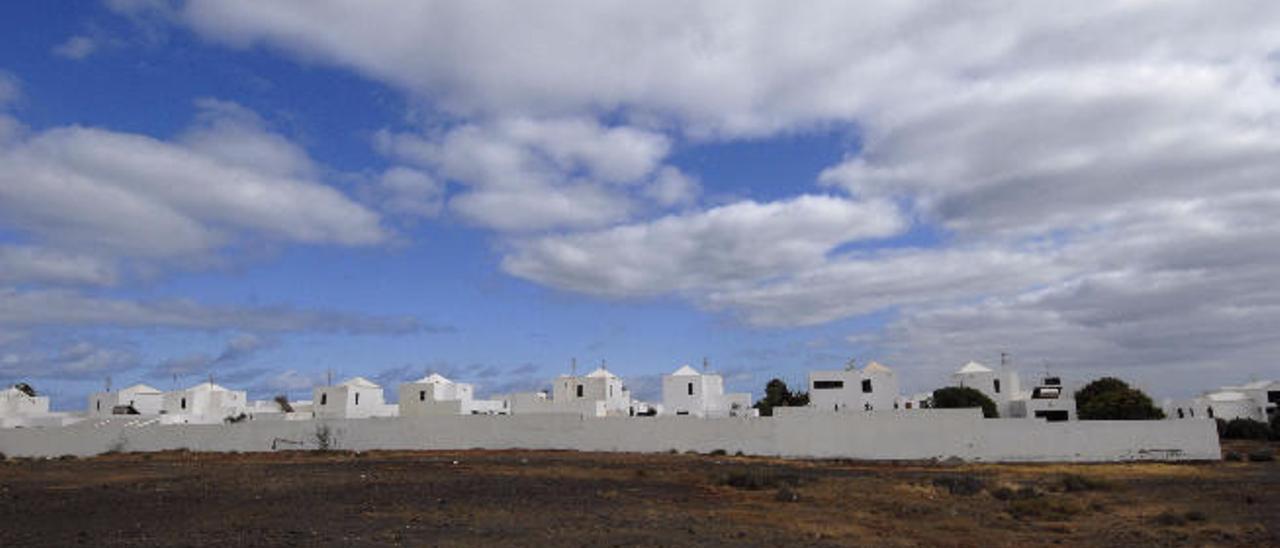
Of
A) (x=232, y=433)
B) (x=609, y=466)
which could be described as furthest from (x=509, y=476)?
(x=232, y=433)

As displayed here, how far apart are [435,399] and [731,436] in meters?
33.1

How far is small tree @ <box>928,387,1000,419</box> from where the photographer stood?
65.4 meters

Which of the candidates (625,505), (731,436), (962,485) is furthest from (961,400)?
(625,505)

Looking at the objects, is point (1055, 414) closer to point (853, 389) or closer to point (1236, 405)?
point (853, 389)

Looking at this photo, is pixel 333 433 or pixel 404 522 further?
pixel 333 433

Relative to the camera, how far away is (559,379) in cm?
7494

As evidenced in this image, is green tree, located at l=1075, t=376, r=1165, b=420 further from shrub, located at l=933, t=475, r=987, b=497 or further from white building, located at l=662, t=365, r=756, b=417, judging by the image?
shrub, located at l=933, t=475, r=987, b=497

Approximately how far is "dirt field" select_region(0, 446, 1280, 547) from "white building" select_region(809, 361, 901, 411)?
25.8 meters

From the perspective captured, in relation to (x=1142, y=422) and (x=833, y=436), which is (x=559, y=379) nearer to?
(x=833, y=436)

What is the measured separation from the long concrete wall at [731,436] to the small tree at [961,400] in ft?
70.0

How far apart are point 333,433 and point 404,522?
29.8 m

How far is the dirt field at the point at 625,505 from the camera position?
18219mm

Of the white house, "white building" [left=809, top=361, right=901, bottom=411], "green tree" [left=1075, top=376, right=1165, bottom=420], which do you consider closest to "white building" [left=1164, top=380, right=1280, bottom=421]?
"green tree" [left=1075, top=376, right=1165, bottom=420]

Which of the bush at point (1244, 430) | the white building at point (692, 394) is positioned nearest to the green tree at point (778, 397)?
the white building at point (692, 394)
